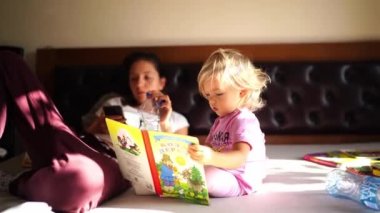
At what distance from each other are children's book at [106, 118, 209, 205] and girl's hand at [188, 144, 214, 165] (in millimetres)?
13

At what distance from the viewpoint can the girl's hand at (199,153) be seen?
2.96 ft

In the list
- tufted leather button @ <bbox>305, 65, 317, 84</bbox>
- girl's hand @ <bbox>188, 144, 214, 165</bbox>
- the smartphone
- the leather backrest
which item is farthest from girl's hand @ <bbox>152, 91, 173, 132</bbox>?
tufted leather button @ <bbox>305, 65, 317, 84</bbox>

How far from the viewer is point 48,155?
1.01 m

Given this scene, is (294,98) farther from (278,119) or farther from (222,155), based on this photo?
(222,155)

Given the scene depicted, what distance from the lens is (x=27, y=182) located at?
100 cm

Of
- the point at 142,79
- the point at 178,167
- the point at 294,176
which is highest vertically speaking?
the point at 142,79

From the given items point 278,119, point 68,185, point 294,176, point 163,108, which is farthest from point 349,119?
point 68,185

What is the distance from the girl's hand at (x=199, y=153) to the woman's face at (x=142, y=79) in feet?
2.52

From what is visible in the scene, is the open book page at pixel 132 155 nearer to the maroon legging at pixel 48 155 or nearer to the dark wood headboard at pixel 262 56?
the maroon legging at pixel 48 155

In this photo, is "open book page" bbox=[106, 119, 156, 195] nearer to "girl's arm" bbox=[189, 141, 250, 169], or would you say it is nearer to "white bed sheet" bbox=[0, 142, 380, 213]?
"white bed sheet" bbox=[0, 142, 380, 213]

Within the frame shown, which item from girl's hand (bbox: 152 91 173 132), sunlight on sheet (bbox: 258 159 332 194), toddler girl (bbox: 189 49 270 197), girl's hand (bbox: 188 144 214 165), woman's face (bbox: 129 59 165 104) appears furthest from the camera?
woman's face (bbox: 129 59 165 104)

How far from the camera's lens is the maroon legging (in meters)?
0.95

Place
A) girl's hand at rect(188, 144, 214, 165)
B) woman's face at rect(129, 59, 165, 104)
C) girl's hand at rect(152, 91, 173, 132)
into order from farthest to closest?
woman's face at rect(129, 59, 165, 104) < girl's hand at rect(152, 91, 173, 132) < girl's hand at rect(188, 144, 214, 165)

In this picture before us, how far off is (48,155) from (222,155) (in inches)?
17.4
